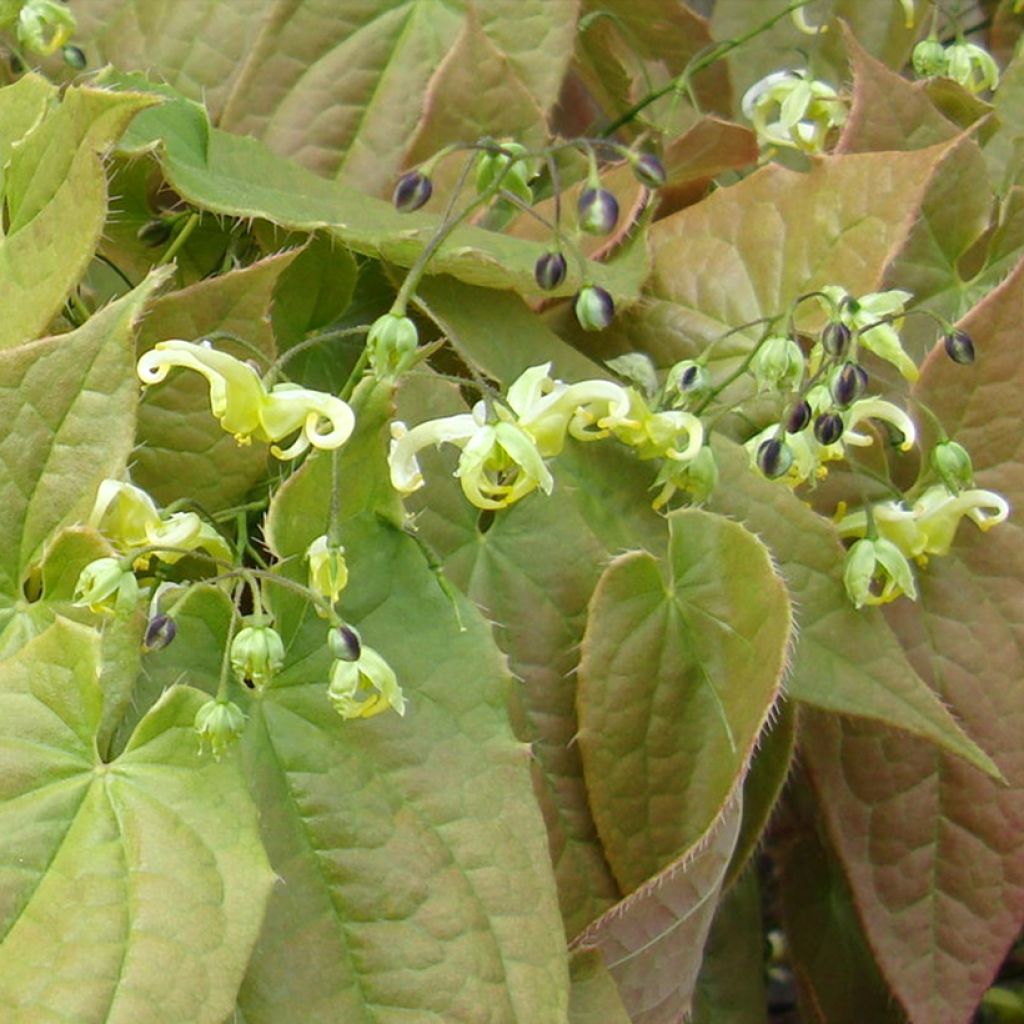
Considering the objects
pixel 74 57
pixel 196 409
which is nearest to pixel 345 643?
pixel 196 409

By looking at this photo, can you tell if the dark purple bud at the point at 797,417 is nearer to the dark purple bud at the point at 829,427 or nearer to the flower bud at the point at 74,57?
the dark purple bud at the point at 829,427

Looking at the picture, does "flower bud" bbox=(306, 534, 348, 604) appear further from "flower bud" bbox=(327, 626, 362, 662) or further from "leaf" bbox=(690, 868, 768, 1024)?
"leaf" bbox=(690, 868, 768, 1024)

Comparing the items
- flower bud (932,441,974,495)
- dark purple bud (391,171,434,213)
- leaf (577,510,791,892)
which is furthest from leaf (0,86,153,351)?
flower bud (932,441,974,495)

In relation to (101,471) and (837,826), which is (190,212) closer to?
(101,471)

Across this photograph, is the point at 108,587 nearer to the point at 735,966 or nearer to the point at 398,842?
the point at 398,842

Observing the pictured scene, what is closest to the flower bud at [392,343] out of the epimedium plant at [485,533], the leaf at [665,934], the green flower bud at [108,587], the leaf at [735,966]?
the epimedium plant at [485,533]
